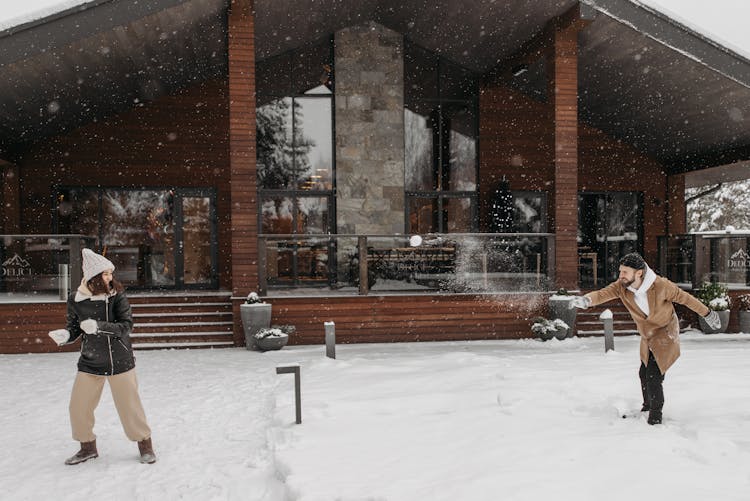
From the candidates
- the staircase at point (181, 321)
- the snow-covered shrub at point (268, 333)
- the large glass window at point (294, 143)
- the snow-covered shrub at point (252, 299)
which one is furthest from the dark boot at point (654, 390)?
the large glass window at point (294, 143)

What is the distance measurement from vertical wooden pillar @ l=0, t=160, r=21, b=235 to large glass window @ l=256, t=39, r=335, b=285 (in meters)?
5.40

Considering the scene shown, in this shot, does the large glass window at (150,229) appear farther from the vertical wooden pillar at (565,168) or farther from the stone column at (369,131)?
the vertical wooden pillar at (565,168)

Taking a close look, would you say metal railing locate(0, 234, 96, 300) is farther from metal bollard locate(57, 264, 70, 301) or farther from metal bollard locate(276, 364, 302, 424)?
metal bollard locate(276, 364, 302, 424)

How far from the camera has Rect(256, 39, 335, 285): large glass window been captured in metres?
13.7

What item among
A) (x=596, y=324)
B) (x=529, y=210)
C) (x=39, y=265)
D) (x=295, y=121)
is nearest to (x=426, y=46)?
(x=295, y=121)

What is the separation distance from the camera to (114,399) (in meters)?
4.55

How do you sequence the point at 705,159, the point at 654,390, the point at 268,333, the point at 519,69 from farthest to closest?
the point at 705,159, the point at 519,69, the point at 268,333, the point at 654,390

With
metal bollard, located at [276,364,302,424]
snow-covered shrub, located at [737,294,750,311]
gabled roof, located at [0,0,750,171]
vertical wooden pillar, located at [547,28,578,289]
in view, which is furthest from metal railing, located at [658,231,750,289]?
metal bollard, located at [276,364,302,424]

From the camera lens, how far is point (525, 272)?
10.9 meters

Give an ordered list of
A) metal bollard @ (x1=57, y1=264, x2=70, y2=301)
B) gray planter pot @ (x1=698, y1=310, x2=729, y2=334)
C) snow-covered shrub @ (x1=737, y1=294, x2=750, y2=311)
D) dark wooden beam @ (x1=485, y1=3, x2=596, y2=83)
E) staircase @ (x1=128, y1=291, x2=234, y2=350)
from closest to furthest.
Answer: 1. metal bollard @ (x1=57, y1=264, x2=70, y2=301)
2. staircase @ (x1=128, y1=291, x2=234, y2=350)
3. dark wooden beam @ (x1=485, y1=3, x2=596, y2=83)
4. gray planter pot @ (x1=698, y1=310, x2=729, y2=334)
5. snow-covered shrub @ (x1=737, y1=294, x2=750, y2=311)

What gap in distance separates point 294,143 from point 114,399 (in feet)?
32.6

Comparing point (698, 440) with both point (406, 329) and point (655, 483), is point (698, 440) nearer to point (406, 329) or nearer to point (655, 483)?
point (655, 483)

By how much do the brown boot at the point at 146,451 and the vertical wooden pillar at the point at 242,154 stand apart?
17.5 ft

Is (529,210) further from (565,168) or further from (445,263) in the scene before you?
(445,263)
